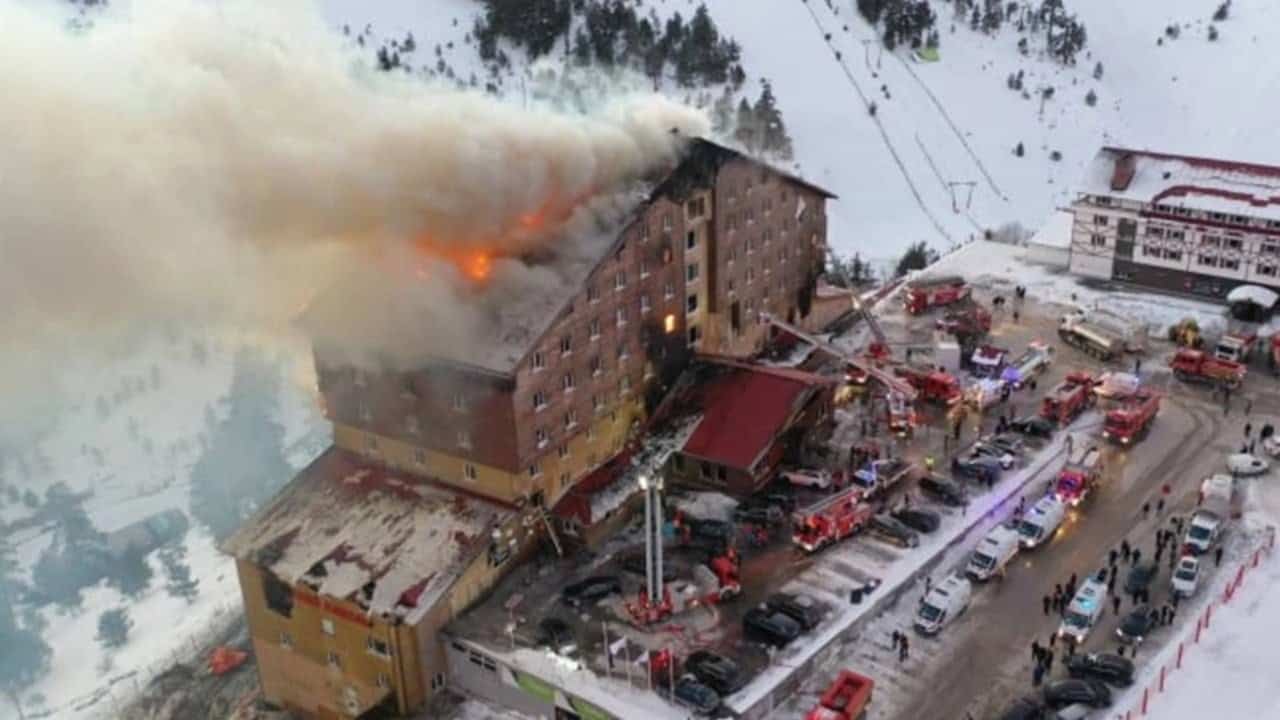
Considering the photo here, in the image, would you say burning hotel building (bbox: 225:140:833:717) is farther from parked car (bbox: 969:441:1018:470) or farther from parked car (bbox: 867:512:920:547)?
parked car (bbox: 969:441:1018:470)

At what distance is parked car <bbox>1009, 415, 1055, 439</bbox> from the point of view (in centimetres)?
4894

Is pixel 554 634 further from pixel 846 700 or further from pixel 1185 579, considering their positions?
pixel 1185 579

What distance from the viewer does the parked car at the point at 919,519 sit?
42.6m

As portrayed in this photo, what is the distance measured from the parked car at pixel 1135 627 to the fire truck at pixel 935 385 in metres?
15.0

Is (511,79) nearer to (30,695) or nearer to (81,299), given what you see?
(30,695)

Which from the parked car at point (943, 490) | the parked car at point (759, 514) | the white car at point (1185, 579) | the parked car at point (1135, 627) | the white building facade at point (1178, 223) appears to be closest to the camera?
the parked car at point (1135, 627)

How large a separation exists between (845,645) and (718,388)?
1264cm

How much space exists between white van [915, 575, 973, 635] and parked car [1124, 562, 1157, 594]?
5138 mm

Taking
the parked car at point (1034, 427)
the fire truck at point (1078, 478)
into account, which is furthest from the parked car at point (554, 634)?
the parked car at point (1034, 427)

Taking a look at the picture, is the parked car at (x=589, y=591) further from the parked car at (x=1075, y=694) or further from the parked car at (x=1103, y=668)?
the parked car at (x=1103, y=668)

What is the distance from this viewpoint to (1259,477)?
45938mm

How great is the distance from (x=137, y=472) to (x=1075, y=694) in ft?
183

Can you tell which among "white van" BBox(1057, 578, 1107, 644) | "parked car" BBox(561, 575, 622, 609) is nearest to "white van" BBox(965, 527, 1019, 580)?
"white van" BBox(1057, 578, 1107, 644)

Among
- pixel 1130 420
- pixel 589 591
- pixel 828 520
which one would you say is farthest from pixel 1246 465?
pixel 589 591
